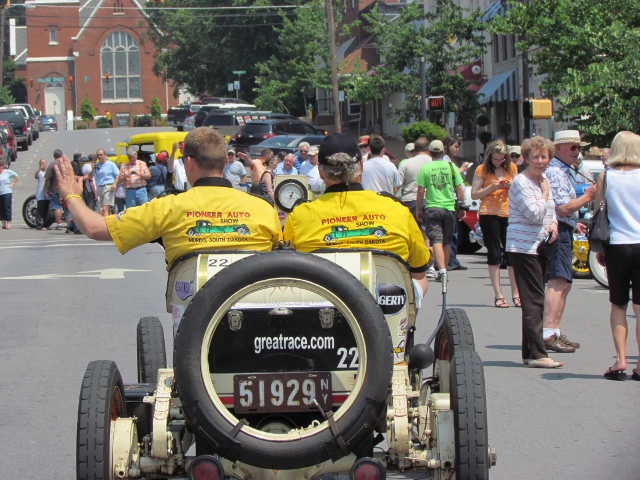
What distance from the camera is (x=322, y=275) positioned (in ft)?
13.1

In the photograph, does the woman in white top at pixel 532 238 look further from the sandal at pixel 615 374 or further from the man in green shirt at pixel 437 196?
the man in green shirt at pixel 437 196

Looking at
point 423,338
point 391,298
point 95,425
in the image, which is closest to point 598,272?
point 423,338

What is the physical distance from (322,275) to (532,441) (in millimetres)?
2928

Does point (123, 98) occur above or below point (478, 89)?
above

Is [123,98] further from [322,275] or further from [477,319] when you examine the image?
[322,275]

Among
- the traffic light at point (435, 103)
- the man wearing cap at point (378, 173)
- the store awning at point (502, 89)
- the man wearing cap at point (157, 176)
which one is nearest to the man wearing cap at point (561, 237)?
the man wearing cap at point (378, 173)

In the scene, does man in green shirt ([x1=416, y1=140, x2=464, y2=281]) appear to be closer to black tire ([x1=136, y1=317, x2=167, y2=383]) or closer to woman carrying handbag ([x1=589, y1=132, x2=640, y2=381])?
woman carrying handbag ([x1=589, y1=132, x2=640, y2=381])

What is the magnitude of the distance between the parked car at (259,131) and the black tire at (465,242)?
19.8 metres

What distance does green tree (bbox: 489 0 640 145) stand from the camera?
62.9ft

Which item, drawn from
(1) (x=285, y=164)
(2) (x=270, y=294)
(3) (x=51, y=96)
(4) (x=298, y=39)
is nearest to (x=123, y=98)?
(3) (x=51, y=96)

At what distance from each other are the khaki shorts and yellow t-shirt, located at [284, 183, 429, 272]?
18.4 metres

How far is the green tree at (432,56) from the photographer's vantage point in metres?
37.8

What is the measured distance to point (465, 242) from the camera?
18.3m

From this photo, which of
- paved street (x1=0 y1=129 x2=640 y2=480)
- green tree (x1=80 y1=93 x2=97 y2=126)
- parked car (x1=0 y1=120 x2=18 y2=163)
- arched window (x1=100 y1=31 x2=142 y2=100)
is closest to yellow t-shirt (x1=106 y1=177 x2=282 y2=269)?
→ paved street (x1=0 y1=129 x2=640 y2=480)
